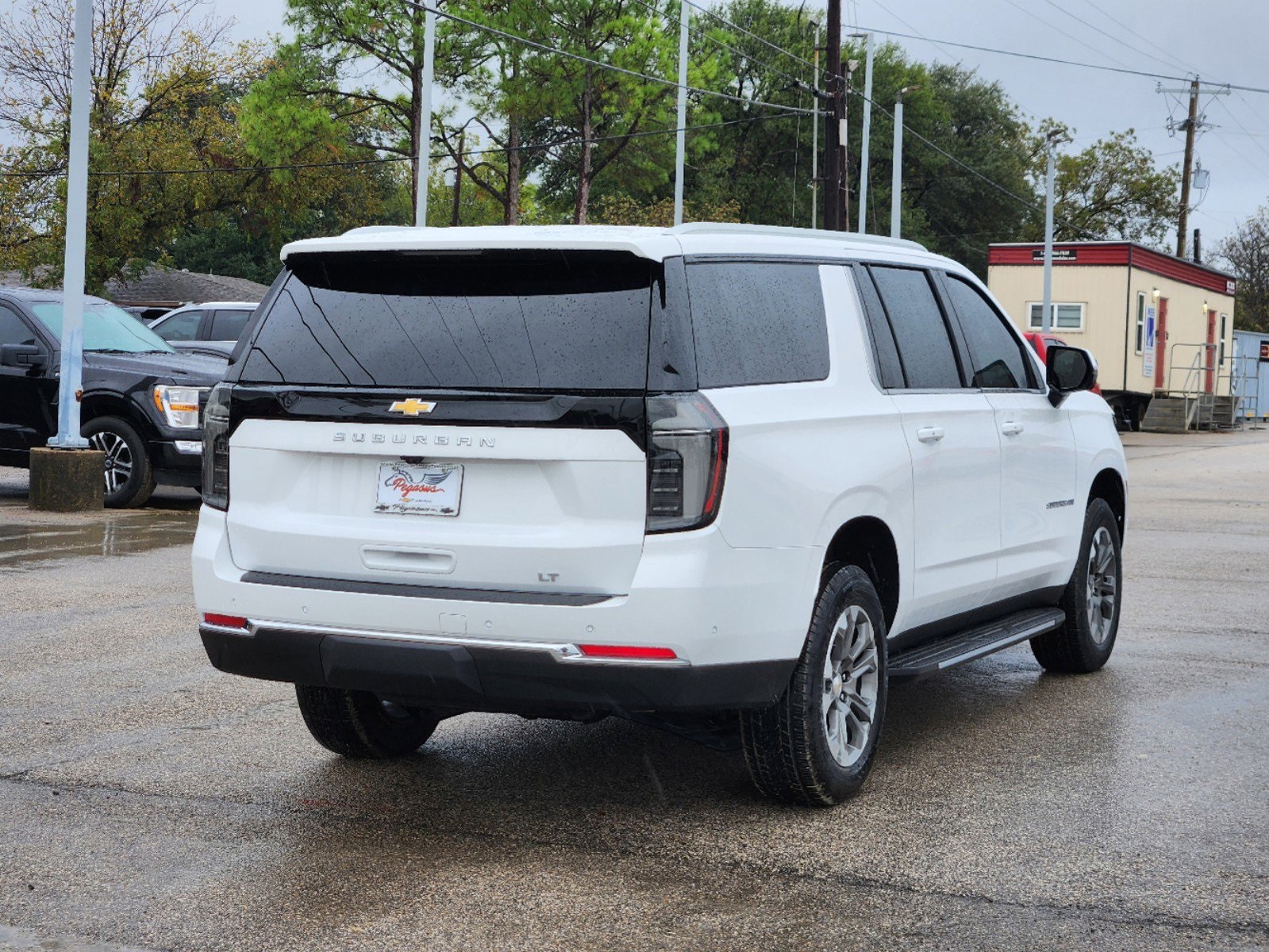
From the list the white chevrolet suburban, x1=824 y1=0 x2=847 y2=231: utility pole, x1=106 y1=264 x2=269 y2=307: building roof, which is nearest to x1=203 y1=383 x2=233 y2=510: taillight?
the white chevrolet suburban

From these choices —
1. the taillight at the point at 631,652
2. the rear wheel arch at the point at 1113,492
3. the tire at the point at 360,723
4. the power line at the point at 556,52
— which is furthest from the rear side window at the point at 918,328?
the power line at the point at 556,52

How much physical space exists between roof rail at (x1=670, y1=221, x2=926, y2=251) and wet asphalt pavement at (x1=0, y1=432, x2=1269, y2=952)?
72.9 inches

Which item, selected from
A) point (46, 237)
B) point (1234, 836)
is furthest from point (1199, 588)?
point (46, 237)

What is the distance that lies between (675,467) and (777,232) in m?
1.26

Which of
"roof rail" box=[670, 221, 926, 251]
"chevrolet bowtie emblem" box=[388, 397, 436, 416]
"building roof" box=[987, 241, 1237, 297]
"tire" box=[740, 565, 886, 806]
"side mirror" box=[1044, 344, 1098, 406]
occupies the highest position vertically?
"building roof" box=[987, 241, 1237, 297]

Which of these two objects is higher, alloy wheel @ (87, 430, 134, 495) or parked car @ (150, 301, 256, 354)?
parked car @ (150, 301, 256, 354)

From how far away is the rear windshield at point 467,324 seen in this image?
478 centimetres

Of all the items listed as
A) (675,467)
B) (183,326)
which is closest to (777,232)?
(675,467)

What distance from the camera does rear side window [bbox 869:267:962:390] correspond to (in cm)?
607

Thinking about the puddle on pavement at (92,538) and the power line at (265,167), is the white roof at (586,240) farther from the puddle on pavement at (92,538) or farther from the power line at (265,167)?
the power line at (265,167)

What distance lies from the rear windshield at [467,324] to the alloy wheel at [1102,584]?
147 inches

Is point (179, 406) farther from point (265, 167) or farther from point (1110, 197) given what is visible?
point (1110, 197)

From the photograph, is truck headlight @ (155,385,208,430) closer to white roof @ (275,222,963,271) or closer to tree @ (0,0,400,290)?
white roof @ (275,222,963,271)

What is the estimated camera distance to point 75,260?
14789mm
